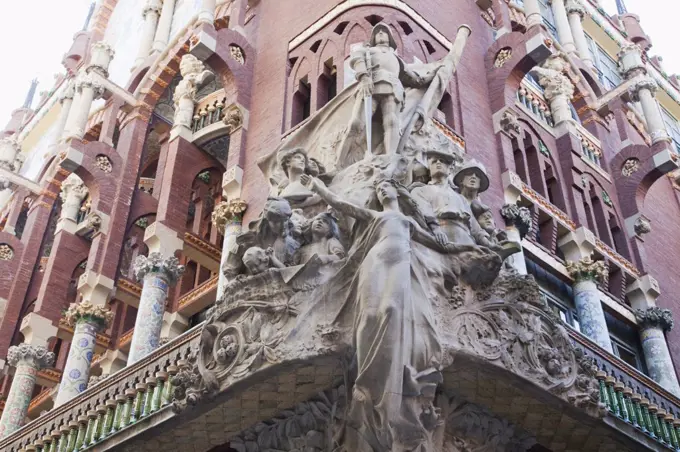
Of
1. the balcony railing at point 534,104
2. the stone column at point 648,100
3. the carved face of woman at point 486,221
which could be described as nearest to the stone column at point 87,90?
the balcony railing at point 534,104

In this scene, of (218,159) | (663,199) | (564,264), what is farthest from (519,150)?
(663,199)

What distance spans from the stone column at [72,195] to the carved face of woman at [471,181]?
1129cm

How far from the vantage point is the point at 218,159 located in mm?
20641

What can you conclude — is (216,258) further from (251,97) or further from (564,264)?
(564,264)

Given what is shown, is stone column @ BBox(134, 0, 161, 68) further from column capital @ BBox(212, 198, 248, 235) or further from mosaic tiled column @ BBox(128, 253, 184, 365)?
column capital @ BBox(212, 198, 248, 235)

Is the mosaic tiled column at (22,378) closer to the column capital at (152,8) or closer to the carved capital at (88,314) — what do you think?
the carved capital at (88,314)

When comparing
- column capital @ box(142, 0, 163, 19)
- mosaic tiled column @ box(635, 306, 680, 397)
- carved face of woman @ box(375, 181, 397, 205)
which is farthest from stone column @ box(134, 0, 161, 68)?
carved face of woman @ box(375, 181, 397, 205)

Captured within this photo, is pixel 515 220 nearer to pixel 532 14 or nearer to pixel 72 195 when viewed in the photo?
pixel 532 14

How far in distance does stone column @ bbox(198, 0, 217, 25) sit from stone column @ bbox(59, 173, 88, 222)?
16.8 feet

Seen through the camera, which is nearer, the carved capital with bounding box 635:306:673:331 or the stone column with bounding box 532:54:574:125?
the carved capital with bounding box 635:306:673:331

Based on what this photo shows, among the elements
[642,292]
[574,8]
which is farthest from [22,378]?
[574,8]

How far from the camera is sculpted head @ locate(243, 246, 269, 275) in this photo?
39.2 feet

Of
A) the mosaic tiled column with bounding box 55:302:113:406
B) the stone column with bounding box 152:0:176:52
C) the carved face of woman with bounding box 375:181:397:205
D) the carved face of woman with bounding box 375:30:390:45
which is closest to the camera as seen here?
the carved face of woman with bounding box 375:181:397:205

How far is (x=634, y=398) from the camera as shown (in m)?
13.9
